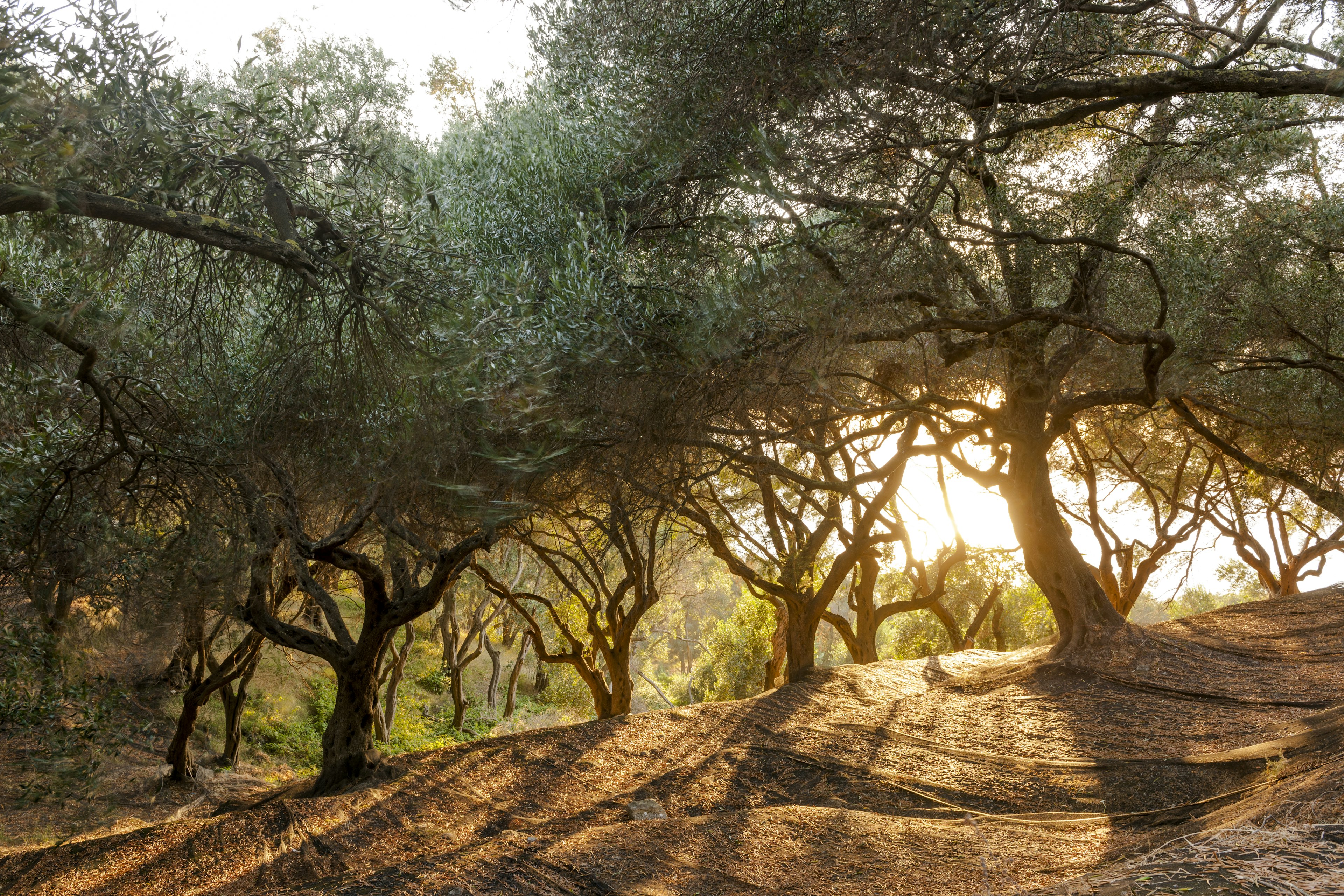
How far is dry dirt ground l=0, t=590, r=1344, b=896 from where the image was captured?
175 inches

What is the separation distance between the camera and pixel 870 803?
6711mm

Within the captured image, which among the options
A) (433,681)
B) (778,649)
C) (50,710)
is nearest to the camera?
(50,710)

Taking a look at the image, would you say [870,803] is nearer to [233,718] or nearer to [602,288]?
[602,288]

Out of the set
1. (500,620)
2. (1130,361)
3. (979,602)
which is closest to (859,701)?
(1130,361)

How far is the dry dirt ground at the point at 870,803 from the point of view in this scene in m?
4.45

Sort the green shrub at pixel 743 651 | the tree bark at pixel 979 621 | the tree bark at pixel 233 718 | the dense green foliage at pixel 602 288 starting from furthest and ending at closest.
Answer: the green shrub at pixel 743 651, the tree bark at pixel 979 621, the tree bark at pixel 233 718, the dense green foliage at pixel 602 288

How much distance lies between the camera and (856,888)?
14.7 ft

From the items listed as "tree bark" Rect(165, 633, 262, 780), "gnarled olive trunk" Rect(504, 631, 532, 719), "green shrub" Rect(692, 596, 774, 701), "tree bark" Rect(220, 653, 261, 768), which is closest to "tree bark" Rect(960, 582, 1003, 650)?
"green shrub" Rect(692, 596, 774, 701)

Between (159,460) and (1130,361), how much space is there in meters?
9.94

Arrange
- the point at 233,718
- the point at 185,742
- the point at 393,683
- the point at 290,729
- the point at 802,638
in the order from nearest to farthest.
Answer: the point at 802,638, the point at 185,742, the point at 233,718, the point at 393,683, the point at 290,729

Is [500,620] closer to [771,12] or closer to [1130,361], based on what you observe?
[1130,361]

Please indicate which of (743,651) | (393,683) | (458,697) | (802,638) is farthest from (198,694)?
(743,651)

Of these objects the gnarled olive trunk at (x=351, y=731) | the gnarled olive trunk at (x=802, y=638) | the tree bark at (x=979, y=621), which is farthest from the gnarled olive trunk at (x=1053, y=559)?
the gnarled olive trunk at (x=351, y=731)

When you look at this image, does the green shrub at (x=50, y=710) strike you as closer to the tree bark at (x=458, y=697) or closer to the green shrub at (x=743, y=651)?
the green shrub at (x=743, y=651)
